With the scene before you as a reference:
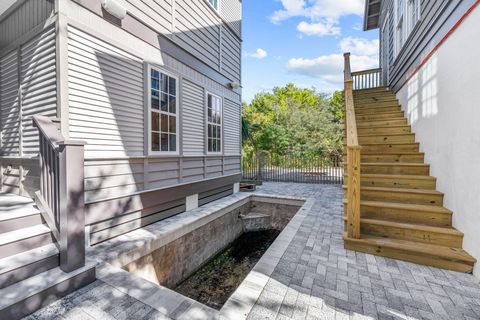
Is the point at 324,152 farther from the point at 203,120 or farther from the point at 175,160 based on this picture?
the point at 175,160

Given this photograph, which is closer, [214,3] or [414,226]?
[414,226]

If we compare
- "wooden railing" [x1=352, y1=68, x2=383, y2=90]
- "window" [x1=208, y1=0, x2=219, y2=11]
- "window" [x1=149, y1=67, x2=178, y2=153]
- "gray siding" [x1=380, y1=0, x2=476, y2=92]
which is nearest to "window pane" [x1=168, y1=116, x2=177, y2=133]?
"window" [x1=149, y1=67, x2=178, y2=153]

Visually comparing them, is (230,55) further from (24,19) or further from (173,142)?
(24,19)

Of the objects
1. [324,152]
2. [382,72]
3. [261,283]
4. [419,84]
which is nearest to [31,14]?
[261,283]

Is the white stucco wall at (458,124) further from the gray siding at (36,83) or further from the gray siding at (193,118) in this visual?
the gray siding at (36,83)

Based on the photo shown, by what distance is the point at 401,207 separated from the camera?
314 centimetres

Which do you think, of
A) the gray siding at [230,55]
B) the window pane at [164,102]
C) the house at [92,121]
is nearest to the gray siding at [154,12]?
the house at [92,121]

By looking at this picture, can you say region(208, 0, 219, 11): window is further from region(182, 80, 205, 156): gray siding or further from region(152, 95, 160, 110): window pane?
region(152, 95, 160, 110): window pane

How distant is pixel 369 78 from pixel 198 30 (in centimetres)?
672

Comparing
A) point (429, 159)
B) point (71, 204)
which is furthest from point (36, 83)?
point (429, 159)

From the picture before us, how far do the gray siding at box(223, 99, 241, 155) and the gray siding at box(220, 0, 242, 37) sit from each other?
2.29m

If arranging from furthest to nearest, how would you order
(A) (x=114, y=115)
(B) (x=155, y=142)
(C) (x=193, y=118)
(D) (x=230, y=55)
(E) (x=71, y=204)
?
(D) (x=230, y=55) → (C) (x=193, y=118) → (B) (x=155, y=142) → (A) (x=114, y=115) → (E) (x=71, y=204)

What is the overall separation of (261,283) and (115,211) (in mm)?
2381

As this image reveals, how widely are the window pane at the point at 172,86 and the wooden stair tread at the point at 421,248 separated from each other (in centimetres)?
394
